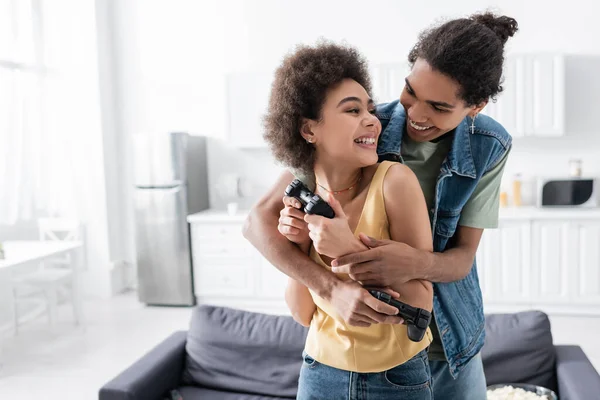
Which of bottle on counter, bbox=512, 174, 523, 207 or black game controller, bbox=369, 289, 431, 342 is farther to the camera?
bottle on counter, bbox=512, 174, 523, 207

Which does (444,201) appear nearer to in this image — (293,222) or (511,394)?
(293,222)

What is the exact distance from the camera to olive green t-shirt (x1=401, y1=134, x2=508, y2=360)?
122 centimetres

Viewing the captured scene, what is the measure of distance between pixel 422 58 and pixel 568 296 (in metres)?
3.86

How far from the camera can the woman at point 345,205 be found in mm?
1025

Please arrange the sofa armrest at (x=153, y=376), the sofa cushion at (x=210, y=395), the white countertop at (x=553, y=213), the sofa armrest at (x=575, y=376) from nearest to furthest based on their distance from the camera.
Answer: the sofa armrest at (x=575, y=376) → the sofa armrest at (x=153, y=376) → the sofa cushion at (x=210, y=395) → the white countertop at (x=553, y=213)

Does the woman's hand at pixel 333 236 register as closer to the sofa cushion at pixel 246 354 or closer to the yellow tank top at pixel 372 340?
the yellow tank top at pixel 372 340

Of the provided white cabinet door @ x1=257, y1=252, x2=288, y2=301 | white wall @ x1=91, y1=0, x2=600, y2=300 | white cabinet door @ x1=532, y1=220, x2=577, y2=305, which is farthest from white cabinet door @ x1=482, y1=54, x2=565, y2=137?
white cabinet door @ x1=257, y1=252, x2=288, y2=301

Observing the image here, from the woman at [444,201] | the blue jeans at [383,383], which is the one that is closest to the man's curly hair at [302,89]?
the woman at [444,201]

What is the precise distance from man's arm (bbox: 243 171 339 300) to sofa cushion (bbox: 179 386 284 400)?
1.29m

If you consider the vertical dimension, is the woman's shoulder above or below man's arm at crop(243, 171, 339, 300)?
above

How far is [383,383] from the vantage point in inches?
41.3

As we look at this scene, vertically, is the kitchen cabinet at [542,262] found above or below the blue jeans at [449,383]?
below

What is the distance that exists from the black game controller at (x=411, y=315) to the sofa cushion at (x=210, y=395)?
148 cm

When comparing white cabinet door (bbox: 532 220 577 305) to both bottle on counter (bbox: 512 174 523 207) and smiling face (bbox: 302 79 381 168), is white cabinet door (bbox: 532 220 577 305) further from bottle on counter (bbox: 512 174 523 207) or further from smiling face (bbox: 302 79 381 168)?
smiling face (bbox: 302 79 381 168)
